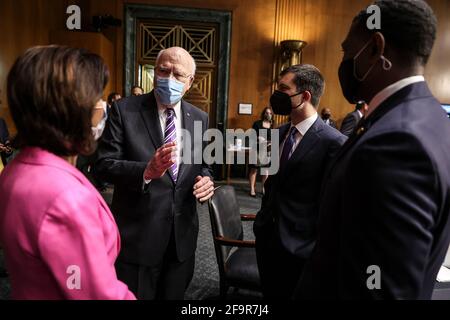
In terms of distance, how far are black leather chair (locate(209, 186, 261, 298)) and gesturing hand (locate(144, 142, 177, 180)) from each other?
72cm

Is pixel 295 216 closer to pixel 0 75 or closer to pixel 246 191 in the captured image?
pixel 246 191

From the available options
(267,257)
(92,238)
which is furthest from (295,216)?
(92,238)

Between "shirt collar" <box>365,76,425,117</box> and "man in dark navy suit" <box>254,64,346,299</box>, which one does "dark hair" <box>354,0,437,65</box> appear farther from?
"man in dark navy suit" <box>254,64,346,299</box>

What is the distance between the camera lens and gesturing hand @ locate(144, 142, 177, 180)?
1453mm

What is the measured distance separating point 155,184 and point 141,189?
9 centimetres

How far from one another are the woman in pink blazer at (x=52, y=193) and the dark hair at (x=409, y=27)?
804 mm

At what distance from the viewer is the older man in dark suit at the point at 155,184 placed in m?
1.73

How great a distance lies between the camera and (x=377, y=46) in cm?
98

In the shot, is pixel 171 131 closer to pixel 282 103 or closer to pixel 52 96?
pixel 282 103

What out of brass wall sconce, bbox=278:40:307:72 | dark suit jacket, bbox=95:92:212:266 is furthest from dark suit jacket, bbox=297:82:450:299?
brass wall sconce, bbox=278:40:307:72

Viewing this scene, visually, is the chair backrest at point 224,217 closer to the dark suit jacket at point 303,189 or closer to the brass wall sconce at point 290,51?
the dark suit jacket at point 303,189

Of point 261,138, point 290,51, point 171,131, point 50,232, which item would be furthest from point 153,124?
point 290,51

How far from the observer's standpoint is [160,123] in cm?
182

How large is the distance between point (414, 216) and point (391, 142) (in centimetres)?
17
